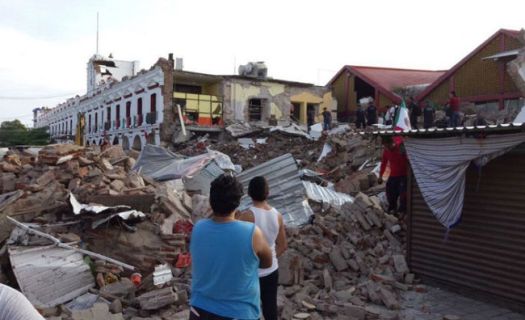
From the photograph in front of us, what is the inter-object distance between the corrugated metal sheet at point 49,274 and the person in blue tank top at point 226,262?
15.3 ft

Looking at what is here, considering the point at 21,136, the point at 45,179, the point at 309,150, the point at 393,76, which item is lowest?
the point at 45,179

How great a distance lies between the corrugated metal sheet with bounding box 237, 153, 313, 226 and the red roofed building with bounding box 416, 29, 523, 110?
50.4 ft

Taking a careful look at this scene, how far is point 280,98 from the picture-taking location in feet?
107

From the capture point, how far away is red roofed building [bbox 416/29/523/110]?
73.6 feet

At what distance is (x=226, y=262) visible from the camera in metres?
2.99

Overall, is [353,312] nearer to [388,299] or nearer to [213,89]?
[388,299]

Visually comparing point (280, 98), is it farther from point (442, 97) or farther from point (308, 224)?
point (308, 224)

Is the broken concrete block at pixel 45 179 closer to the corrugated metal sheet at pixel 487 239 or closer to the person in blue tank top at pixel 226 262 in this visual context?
the corrugated metal sheet at pixel 487 239

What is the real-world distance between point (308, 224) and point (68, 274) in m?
4.40

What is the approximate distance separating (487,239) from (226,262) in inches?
195

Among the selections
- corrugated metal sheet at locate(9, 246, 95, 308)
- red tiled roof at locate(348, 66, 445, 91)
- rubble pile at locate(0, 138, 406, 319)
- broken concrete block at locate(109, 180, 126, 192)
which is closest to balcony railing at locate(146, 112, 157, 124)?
red tiled roof at locate(348, 66, 445, 91)

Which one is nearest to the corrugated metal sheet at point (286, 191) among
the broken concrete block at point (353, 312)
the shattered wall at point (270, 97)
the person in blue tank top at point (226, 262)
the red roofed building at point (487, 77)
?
the broken concrete block at point (353, 312)

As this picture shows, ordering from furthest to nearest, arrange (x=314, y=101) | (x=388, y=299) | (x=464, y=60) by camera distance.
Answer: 1. (x=314, y=101)
2. (x=464, y=60)
3. (x=388, y=299)

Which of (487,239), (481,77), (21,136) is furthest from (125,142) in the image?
(21,136)
